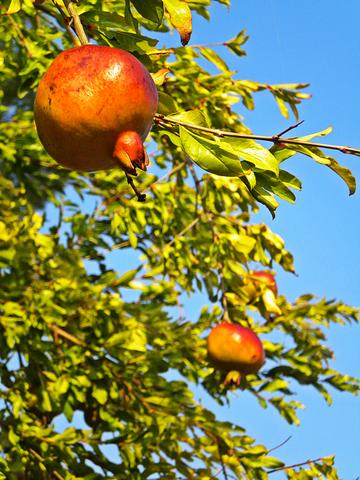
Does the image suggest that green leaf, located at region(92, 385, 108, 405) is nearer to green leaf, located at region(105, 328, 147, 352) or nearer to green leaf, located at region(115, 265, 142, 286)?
green leaf, located at region(105, 328, 147, 352)

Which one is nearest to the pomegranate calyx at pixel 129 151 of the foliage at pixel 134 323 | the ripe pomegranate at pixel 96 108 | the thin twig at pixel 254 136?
the ripe pomegranate at pixel 96 108

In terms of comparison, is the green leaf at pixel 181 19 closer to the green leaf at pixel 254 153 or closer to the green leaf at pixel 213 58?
the green leaf at pixel 254 153

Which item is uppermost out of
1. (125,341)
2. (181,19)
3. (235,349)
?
(181,19)

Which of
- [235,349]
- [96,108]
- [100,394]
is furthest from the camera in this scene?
[100,394]

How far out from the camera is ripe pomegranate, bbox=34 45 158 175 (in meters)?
1.05

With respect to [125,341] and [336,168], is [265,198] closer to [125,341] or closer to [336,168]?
[336,168]

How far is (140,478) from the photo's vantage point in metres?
3.28

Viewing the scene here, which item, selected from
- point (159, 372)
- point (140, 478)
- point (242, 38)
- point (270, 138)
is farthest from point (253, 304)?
point (270, 138)

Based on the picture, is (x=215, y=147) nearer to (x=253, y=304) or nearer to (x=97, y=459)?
(x=253, y=304)

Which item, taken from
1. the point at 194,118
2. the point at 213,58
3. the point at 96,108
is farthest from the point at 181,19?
the point at 213,58

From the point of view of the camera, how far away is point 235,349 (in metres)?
2.89

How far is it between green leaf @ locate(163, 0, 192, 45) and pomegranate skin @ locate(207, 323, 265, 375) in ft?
6.04

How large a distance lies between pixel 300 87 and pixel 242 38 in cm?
35

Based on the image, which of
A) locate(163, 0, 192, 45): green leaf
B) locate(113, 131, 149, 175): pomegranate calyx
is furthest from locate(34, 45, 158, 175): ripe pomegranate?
locate(163, 0, 192, 45): green leaf
